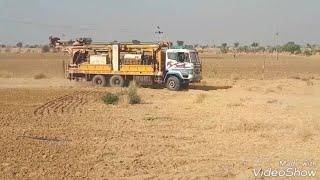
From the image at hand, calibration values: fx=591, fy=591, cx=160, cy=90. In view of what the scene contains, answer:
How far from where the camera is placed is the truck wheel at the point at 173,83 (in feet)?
112

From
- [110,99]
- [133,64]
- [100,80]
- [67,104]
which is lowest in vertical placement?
[67,104]

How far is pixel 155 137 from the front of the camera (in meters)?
15.8

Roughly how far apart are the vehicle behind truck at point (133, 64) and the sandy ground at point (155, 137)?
6438 millimetres

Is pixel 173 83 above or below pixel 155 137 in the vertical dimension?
above

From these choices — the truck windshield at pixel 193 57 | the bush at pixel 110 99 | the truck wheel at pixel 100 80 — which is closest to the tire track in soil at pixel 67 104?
the bush at pixel 110 99

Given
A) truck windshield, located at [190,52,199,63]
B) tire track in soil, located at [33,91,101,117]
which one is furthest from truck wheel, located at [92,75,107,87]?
truck windshield, located at [190,52,199,63]

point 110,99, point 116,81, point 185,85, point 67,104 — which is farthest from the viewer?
point 116,81

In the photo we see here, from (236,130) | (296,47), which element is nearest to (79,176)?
(236,130)

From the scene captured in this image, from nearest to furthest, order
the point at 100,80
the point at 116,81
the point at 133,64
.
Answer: the point at 133,64, the point at 116,81, the point at 100,80

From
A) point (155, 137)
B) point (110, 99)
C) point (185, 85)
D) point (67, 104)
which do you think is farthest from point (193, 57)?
point (155, 137)

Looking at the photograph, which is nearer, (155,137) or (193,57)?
(155,137)

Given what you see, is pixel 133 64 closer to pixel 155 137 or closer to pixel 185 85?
pixel 185 85

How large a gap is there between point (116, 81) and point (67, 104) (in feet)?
36.3

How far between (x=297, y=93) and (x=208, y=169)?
21712 mm
